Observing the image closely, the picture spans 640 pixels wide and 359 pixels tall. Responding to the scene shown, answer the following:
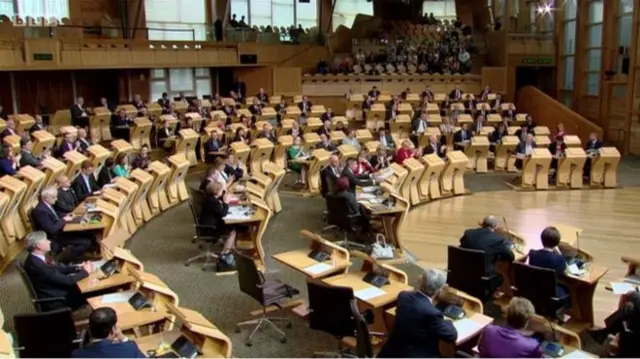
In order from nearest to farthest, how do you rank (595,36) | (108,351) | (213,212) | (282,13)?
(108,351) → (213,212) → (595,36) → (282,13)

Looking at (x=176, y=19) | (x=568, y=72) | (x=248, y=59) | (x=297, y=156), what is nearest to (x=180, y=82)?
(x=176, y=19)

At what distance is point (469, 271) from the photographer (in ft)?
22.2

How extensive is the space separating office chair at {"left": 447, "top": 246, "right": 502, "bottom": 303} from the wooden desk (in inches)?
46.5

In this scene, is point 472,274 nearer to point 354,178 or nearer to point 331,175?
point 354,178

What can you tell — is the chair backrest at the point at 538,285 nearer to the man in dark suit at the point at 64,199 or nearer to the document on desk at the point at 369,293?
the document on desk at the point at 369,293

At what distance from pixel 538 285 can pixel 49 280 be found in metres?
4.71

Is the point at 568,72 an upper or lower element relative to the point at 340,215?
upper

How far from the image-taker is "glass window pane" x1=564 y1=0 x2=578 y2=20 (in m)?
21.8

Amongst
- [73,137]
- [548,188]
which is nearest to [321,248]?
[73,137]

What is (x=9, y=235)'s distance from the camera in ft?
28.7

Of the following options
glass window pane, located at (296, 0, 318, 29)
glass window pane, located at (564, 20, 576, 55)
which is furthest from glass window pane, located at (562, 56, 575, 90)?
glass window pane, located at (296, 0, 318, 29)

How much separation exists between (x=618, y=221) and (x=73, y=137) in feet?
34.1

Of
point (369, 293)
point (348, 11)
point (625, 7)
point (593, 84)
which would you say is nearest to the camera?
point (369, 293)

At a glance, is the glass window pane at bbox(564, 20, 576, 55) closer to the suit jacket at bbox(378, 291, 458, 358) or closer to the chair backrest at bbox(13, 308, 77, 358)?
the suit jacket at bbox(378, 291, 458, 358)
